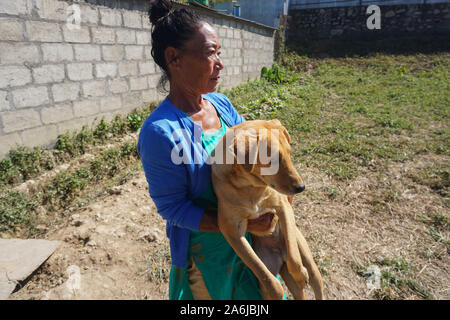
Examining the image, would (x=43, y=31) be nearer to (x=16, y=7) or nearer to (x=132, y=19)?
(x=16, y=7)

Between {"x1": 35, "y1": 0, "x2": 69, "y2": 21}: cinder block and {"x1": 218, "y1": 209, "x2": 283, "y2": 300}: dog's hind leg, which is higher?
{"x1": 35, "y1": 0, "x2": 69, "y2": 21}: cinder block

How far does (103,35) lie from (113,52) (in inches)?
13.8

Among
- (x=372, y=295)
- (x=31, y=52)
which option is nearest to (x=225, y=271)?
(x=372, y=295)

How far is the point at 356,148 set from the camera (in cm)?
572

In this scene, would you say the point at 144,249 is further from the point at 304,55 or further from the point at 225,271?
the point at 304,55

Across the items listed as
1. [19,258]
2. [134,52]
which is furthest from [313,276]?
[134,52]

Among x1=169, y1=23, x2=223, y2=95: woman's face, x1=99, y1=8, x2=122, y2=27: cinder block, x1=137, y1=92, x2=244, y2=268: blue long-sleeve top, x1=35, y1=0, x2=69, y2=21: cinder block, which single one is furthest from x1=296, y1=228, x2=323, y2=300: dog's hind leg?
x1=99, y1=8, x2=122, y2=27: cinder block

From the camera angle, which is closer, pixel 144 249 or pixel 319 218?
pixel 144 249

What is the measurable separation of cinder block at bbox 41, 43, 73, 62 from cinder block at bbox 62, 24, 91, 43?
0.45ft

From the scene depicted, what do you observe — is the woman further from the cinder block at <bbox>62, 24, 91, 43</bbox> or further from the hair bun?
the cinder block at <bbox>62, 24, 91, 43</bbox>

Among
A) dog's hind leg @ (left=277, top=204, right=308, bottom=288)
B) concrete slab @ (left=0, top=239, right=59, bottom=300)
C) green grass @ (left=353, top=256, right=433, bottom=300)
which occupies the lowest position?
green grass @ (left=353, top=256, right=433, bottom=300)

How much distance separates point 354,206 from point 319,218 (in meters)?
0.61

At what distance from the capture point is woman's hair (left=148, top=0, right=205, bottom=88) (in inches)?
62.4

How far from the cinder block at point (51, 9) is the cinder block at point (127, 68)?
1324 mm
